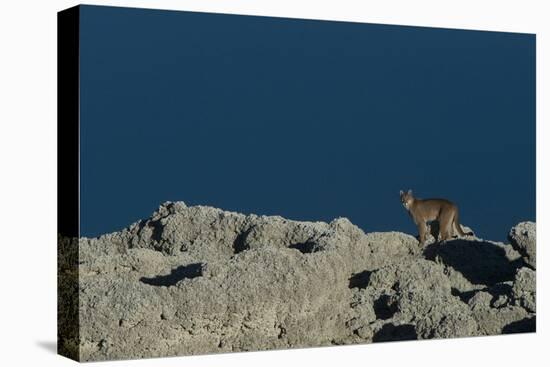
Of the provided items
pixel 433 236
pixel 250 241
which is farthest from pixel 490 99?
pixel 250 241

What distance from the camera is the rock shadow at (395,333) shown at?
10656 millimetres

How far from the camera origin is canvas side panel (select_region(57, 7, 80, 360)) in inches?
376

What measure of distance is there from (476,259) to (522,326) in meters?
0.75

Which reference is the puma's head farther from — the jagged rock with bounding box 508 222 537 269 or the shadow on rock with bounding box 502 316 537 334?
the shadow on rock with bounding box 502 316 537 334

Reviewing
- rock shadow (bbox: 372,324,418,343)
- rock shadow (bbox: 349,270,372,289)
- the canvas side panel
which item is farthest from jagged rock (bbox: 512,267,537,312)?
the canvas side panel

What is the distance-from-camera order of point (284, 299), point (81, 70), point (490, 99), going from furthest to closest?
point (490, 99)
point (284, 299)
point (81, 70)

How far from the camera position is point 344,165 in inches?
425

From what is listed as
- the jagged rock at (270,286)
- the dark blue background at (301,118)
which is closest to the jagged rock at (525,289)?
the jagged rock at (270,286)

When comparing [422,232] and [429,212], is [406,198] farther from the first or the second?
[422,232]

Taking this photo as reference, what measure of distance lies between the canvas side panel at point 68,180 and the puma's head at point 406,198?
3.08m

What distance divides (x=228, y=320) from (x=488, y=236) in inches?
114

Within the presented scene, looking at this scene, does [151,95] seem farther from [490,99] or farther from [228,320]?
[490,99]

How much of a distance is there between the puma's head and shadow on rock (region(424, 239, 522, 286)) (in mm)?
575

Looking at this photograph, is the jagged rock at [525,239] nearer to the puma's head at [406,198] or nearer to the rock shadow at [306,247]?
the puma's head at [406,198]
